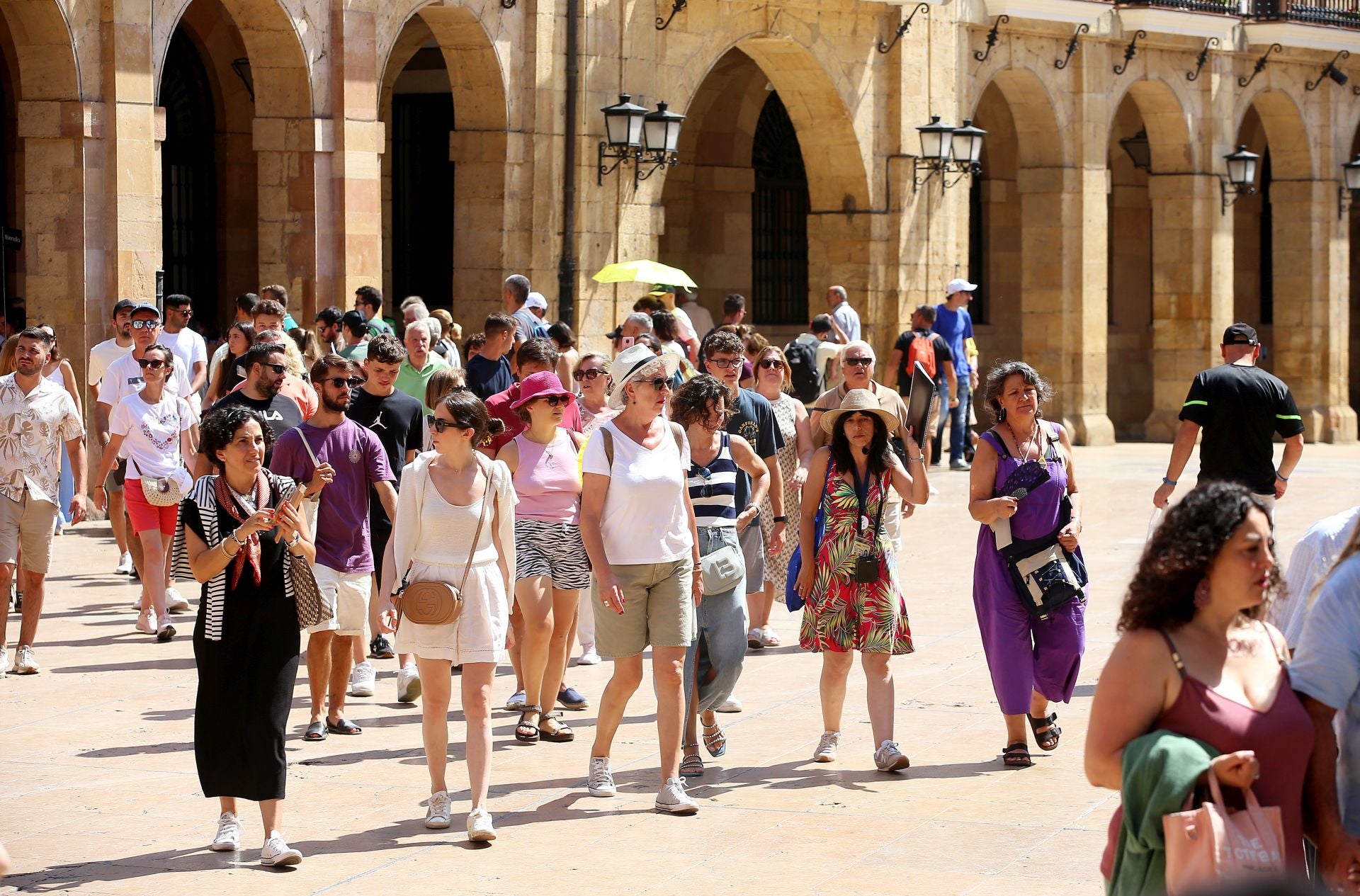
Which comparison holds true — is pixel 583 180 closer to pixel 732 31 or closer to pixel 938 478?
pixel 732 31

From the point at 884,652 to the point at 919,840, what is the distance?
1166mm

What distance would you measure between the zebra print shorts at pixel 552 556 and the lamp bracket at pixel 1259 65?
Result: 20.1m

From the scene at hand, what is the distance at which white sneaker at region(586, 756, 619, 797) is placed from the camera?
290 inches

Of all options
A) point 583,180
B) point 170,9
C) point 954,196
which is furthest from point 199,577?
point 954,196

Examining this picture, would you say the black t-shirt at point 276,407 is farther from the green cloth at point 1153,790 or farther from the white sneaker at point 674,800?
the green cloth at point 1153,790

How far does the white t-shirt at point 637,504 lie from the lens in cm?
727

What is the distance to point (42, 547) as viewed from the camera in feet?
32.2

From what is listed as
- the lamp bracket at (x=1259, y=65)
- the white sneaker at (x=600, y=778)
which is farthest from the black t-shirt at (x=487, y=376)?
the lamp bracket at (x=1259, y=65)

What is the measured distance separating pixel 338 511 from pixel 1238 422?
422 centimetres

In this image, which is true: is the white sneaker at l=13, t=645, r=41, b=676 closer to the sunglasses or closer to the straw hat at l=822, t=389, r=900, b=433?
the sunglasses

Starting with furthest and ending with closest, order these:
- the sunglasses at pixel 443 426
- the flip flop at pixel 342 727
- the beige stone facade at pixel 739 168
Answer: the beige stone facade at pixel 739 168
the flip flop at pixel 342 727
the sunglasses at pixel 443 426

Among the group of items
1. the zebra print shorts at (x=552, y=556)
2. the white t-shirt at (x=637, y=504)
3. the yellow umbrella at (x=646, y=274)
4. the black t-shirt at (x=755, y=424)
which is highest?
the yellow umbrella at (x=646, y=274)

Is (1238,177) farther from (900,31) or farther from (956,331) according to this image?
(956,331)

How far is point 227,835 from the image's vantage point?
6.60 metres
